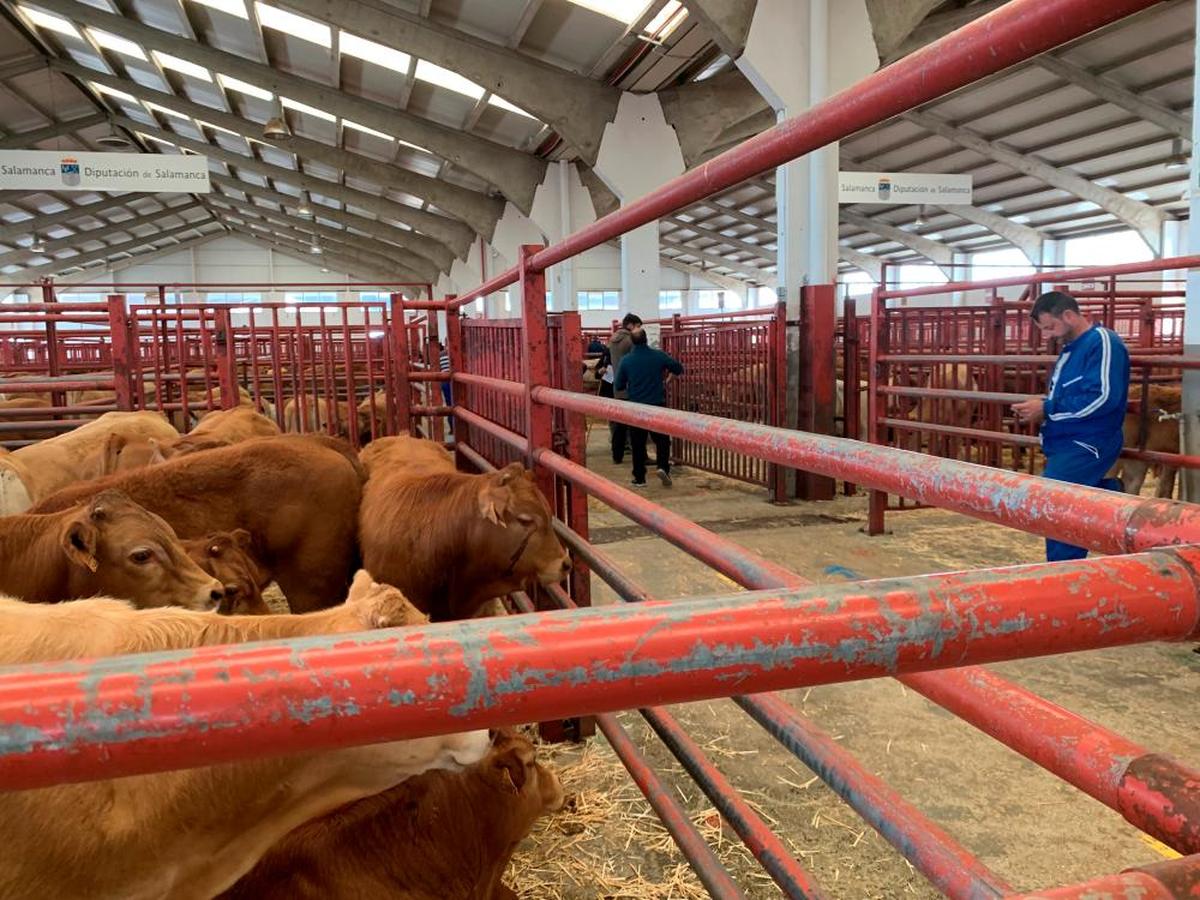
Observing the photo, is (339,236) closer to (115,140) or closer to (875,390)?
(115,140)

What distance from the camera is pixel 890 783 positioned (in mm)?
3004

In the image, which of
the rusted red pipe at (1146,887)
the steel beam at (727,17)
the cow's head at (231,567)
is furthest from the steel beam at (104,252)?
the rusted red pipe at (1146,887)

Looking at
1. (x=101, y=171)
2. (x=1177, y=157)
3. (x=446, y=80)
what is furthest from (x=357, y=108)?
(x=1177, y=157)

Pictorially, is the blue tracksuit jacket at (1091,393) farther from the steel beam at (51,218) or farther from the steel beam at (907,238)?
the steel beam at (51,218)

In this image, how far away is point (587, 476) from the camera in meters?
2.47

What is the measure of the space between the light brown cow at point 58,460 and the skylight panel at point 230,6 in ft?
29.4

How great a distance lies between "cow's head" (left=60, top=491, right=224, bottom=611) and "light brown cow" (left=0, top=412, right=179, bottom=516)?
205cm

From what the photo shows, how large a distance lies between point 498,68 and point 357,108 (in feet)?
14.5

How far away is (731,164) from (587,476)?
114cm

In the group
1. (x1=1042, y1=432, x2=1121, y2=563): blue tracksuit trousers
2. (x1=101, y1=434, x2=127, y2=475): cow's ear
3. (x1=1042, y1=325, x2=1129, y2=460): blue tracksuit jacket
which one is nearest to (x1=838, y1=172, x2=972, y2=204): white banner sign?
(x1=1042, y1=325, x2=1129, y2=460): blue tracksuit jacket

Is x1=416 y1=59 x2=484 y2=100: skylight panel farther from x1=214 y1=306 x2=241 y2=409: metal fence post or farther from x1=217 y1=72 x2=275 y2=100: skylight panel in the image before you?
x1=214 y1=306 x2=241 y2=409: metal fence post

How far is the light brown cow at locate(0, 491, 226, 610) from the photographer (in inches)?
111

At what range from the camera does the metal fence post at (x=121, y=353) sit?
251 inches

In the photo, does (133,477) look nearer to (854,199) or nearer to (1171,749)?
(1171,749)
